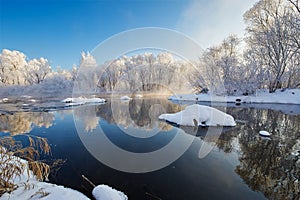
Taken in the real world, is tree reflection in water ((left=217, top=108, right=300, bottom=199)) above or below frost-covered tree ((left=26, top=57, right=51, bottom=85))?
below

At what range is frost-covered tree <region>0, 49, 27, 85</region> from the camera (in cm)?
3866

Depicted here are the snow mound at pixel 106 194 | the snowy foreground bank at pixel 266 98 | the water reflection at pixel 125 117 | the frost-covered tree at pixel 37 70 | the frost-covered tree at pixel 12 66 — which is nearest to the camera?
the snow mound at pixel 106 194

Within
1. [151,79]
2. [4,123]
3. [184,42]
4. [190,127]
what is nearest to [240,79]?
[151,79]

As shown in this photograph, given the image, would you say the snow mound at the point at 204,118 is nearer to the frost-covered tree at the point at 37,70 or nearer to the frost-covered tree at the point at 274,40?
the frost-covered tree at the point at 274,40

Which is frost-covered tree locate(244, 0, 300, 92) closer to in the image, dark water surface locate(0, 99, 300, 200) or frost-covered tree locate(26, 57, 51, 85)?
dark water surface locate(0, 99, 300, 200)

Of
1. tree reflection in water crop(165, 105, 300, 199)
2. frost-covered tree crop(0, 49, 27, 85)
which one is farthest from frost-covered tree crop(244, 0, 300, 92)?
→ frost-covered tree crop(0, 49, 27, 85)

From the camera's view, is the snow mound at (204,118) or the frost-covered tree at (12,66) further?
the frost-covered tree at (12,66)

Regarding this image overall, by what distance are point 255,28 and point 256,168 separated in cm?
2705

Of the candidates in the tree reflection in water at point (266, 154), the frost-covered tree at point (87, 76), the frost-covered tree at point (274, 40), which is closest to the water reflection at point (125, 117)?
the tree reflection in water at point (266, 154)

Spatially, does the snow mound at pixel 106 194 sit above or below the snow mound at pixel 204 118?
below

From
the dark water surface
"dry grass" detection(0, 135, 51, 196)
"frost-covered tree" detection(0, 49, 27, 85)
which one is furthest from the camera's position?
"frost-covered tree" detection(0, 49, 27, 85)

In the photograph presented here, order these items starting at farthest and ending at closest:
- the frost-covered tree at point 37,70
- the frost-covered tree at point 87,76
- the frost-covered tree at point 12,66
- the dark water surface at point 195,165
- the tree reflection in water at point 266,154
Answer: the frost-covered tree at point 37,70
the frost-covered tree at point 12,66
the frost-covered tree at point 87,76
the tree reflection in water at point 266,154
the dark water surface at point 195,165

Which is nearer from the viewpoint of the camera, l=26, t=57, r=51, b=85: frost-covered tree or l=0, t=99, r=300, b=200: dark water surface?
l=0, t=99, r=300, b=200: dark water surface

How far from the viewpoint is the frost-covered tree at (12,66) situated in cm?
3866
